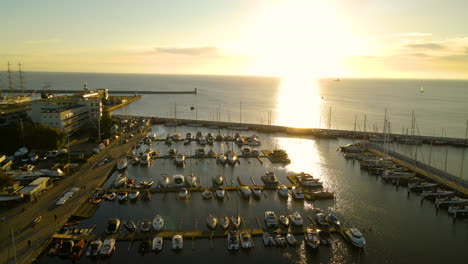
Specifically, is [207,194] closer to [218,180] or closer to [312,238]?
[218,180]

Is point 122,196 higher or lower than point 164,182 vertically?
lower

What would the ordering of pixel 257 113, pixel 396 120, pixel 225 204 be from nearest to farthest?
pixel 225 204
pixel 396 120
pixel 257 113

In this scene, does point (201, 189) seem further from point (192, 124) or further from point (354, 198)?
point (192, 124)

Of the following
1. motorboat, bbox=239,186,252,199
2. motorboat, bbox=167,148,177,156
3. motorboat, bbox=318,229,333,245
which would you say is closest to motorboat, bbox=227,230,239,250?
motorboat, bbox=318,229,333,245

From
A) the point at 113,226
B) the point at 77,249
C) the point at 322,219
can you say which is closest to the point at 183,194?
the point at 113,226

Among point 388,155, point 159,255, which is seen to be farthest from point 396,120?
point 159,255
